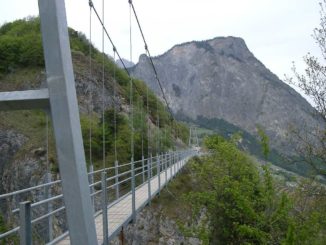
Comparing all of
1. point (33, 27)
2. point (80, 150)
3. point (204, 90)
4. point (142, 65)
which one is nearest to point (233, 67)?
point (204, 90)

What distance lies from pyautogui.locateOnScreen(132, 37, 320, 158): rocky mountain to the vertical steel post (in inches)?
4843

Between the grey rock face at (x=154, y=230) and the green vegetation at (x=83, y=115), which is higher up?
the green vegetation at (x=83, y=115)

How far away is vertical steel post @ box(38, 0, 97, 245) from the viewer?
8.63 feet

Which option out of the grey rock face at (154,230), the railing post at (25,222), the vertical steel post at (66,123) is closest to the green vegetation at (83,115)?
the grey rock face at (154,230)

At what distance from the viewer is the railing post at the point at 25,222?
244cm

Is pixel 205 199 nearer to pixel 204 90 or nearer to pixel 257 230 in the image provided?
pixel 257 230

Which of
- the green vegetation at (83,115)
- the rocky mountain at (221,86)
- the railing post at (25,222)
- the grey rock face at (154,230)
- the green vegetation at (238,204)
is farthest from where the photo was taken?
the rocky mountain at (221,86)

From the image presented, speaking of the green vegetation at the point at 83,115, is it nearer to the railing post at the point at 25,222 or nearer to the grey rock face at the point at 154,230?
the grey rock face at the point at 154,230

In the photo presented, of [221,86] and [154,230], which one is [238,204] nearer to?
[154,230]

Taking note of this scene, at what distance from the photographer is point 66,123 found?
8.58 feet

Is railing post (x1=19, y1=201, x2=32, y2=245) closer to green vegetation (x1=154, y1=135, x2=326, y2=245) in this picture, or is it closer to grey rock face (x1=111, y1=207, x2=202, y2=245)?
green vegetation (x1=154, y1=135, x2=326, y2=245)

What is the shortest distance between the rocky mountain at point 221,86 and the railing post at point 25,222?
123 meters

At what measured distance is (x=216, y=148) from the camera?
1445 cm

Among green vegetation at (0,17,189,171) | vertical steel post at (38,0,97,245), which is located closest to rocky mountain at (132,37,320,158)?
green vegetation at (0,17,189,171)
